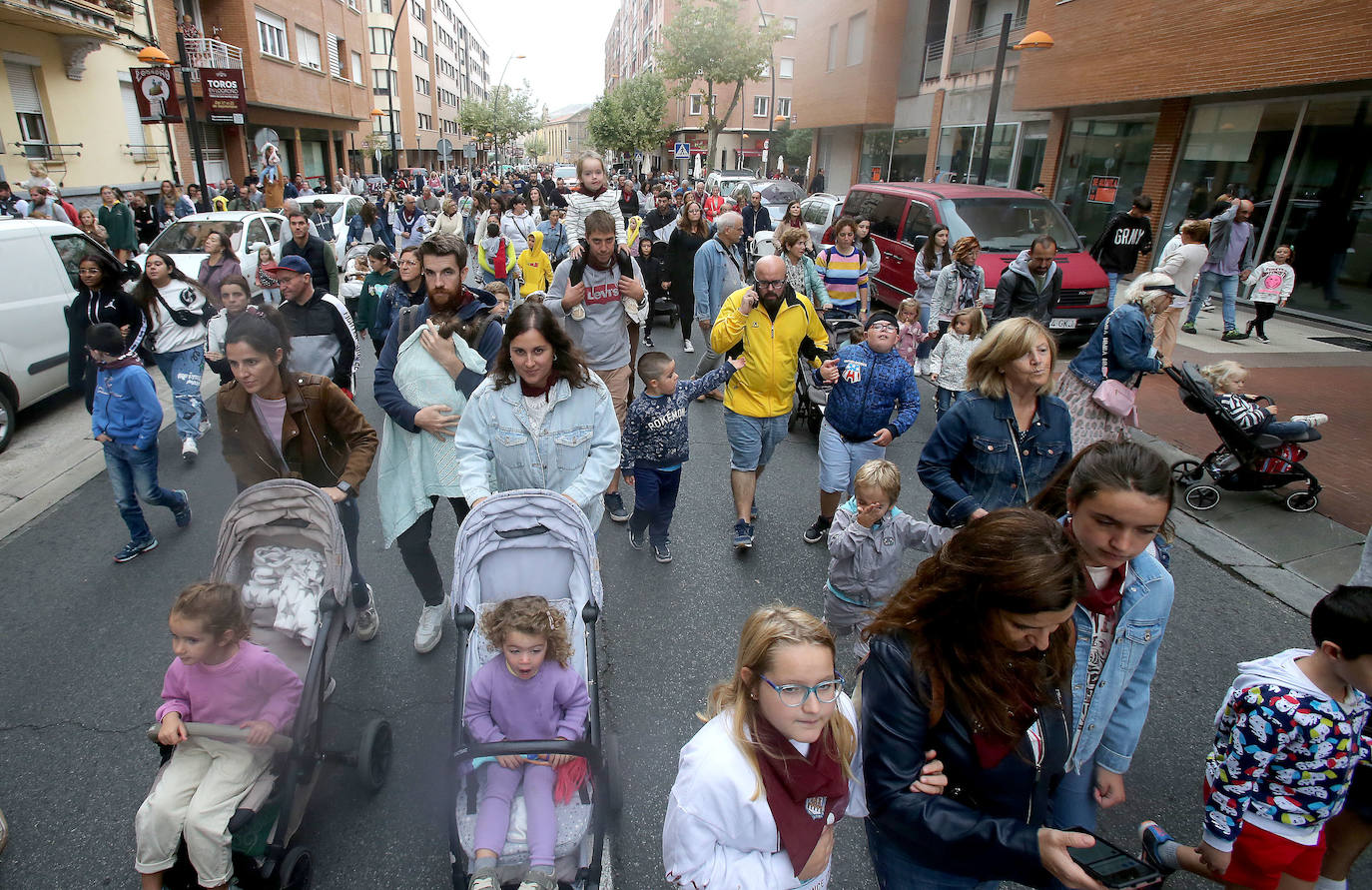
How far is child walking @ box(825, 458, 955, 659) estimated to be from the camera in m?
3.45

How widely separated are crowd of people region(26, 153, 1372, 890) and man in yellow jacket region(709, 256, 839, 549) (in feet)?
0.07

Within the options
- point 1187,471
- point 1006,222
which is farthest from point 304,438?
point 1006,222

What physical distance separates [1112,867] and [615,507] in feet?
15.0

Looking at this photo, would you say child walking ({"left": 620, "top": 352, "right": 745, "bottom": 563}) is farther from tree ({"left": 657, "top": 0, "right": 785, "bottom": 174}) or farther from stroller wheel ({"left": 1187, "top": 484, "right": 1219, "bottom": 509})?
tree ({"left": 657, "top": 0, "right": 785, "bottom": 174})

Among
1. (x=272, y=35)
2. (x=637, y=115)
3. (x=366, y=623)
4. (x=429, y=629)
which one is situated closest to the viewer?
(x=429, y=629)

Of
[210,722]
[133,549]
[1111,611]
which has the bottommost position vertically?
[133,549]

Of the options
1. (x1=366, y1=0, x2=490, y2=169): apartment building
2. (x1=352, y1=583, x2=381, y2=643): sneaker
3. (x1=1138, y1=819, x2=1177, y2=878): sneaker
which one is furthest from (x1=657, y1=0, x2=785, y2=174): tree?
(x1=1138, y1=819, x2=1177, y2=878): sneaker

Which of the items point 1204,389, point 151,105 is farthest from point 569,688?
point 151,105

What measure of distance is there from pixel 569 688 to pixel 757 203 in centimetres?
1354

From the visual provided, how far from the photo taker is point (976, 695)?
1.65m

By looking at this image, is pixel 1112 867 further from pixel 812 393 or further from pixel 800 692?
pixel 812 393

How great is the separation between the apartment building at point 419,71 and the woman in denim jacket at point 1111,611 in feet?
142

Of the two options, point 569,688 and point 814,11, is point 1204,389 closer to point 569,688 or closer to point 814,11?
point 569,688

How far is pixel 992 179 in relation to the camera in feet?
75.9
